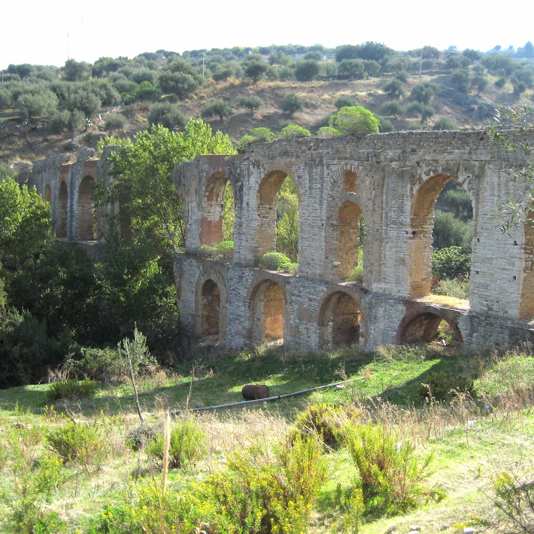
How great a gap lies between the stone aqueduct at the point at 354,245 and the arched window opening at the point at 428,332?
50 mm

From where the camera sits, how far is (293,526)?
532 centimetres

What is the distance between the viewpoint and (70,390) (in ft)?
48.8

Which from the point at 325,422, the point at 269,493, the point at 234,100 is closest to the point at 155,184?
the point at 325,422

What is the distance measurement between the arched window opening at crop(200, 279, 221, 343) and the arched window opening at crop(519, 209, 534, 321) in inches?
Answer: 401

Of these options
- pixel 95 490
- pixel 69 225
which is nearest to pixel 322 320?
pixel 95 490

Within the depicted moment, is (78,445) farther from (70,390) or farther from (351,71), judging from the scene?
(351,71)

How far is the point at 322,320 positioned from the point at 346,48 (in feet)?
273

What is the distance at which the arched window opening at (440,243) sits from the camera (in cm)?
1511

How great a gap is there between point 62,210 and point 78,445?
1136 inches

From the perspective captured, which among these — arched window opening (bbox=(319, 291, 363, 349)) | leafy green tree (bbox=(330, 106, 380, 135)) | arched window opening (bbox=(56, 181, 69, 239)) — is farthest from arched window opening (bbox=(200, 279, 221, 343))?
arched window opening (bbox=(56, 181, 69, 239))

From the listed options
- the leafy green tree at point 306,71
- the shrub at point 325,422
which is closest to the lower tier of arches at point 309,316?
the shrub at point 325,422

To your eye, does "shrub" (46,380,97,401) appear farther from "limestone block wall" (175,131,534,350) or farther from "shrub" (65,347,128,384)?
"limestone block wall" (175,131,534,350)

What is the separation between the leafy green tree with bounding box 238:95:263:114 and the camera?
53969 mm

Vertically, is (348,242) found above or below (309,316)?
above
